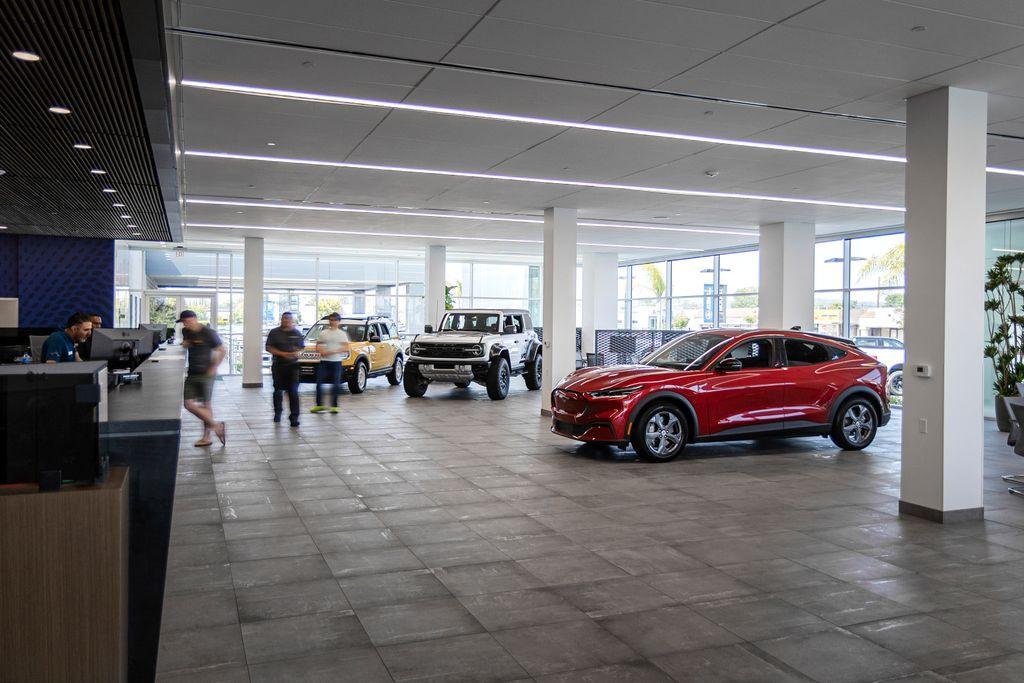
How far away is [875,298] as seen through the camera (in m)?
17.2

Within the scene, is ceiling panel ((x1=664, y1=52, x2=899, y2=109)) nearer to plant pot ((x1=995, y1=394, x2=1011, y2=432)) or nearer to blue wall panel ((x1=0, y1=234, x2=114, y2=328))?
plant pot ((x1=995, y1=394, x2=1011, y2=432))

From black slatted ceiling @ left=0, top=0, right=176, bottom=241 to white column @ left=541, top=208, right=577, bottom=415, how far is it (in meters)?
6.21

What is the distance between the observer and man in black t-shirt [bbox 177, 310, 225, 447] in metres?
9.55

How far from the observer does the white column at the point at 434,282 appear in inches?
825

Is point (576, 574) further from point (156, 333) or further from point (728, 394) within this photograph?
point (156, 333)

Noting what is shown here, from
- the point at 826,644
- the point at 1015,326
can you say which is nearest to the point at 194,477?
the point at 826,644

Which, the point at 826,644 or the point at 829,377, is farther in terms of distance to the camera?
the point at 829,377

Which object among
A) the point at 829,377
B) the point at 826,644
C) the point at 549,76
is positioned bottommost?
the point at 826,644

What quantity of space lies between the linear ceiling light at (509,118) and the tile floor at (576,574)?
11.8ft

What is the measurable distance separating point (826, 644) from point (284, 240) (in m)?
18.1

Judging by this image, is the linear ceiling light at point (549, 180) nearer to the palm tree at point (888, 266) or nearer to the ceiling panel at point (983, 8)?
the palm tree at point (888, 266)

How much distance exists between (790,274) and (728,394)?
7.06 m

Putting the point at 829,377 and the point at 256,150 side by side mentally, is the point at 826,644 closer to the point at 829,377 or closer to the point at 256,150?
the point at 829,377

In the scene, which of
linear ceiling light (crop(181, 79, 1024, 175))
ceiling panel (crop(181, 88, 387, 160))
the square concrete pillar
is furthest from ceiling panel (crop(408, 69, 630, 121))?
the square concrete pillar
